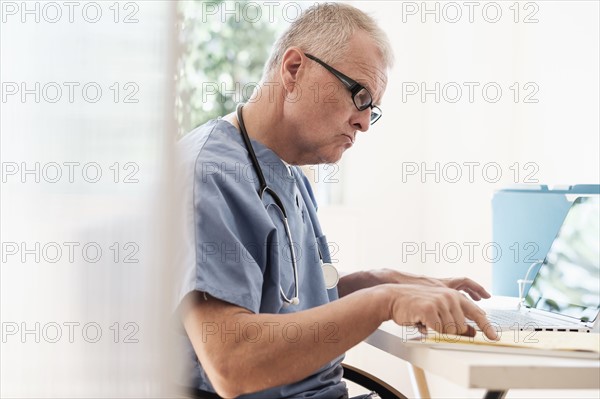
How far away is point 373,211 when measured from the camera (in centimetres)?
271

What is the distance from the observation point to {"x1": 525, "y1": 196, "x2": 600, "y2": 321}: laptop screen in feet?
4.72

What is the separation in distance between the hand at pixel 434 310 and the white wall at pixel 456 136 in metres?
1.27

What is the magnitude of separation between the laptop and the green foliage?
1475 mm

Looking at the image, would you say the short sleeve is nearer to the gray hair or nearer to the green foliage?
the gray hair

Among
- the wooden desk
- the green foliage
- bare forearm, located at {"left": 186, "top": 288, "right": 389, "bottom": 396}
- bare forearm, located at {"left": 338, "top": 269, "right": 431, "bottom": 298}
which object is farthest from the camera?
the green foliage

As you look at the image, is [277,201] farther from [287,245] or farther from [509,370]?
[509,370]

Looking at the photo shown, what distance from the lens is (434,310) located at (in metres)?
0.98

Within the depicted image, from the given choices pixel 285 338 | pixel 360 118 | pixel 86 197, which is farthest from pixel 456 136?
pixel 86 197

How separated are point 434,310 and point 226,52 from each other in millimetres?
1970

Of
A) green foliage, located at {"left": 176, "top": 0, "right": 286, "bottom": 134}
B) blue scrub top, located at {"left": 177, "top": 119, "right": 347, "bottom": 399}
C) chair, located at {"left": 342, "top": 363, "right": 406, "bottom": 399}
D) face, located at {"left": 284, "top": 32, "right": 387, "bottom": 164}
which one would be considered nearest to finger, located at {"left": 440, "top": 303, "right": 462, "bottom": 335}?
blue scrub top, located at {"left": 177, "top": 119, "right": 347, "bottom": 399}

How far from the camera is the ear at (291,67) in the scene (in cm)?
136

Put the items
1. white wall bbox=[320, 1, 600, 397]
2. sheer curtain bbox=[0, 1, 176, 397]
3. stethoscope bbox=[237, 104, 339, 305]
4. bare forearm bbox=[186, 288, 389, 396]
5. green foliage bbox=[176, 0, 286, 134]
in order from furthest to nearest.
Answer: green foliage bbox=[176, 0, 286, 134], white wall bbox=[320, 1, 600, 397], stethoscope bbox=[237, 104, 339, 305], bare forearm bbox=[186, 288, 389, 396], sheer curtain bbox=[0, 1, 176, 397]

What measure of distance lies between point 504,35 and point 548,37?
211 mm

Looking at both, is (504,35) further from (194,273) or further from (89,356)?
(89,356)
